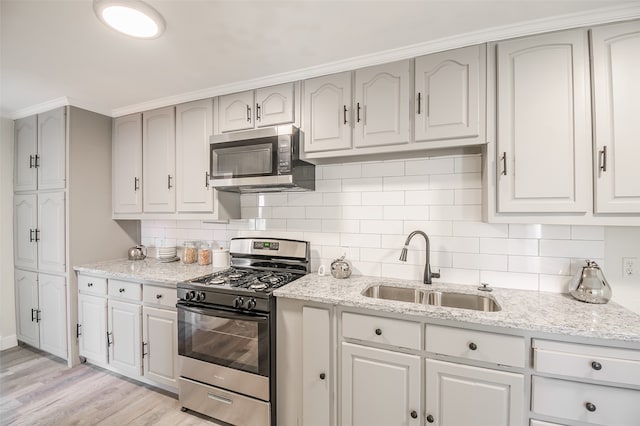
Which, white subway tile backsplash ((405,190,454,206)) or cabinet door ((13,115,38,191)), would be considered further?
cabinet door ((13,115,38,191))

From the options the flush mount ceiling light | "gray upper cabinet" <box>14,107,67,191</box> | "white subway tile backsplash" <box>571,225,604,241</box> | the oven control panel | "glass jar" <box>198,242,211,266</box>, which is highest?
the flush mount ceiling light

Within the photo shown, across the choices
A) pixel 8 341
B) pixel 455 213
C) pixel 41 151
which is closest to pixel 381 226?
pixel 455 213

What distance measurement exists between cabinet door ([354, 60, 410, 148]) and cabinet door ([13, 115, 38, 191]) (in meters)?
3.28

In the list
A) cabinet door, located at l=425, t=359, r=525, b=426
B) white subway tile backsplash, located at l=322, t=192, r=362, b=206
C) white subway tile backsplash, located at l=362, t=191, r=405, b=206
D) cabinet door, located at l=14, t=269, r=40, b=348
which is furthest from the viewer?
cabinet door, located at l=14, t=269, r=40, b=348

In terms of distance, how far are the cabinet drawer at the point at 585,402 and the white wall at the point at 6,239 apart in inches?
185

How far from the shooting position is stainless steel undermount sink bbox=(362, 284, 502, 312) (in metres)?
1.79

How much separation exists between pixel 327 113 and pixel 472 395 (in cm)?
187

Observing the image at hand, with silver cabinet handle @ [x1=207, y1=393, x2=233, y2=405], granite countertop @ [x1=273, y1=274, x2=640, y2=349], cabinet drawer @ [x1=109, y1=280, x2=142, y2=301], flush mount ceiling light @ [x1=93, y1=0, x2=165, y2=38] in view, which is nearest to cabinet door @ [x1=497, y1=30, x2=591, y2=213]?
granite countertop @ [x1=273, y1=274, x2=640, y2=349]

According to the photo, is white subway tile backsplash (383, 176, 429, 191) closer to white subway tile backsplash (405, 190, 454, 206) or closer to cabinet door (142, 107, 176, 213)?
white subway tile backsplash (405, 190, 454, 206)

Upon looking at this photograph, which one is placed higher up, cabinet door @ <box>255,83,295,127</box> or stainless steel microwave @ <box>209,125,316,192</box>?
cabinet door @ <box>255,83,295,127</box>

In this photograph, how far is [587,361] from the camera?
1.25 metres

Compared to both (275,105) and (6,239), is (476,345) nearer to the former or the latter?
(275,105)

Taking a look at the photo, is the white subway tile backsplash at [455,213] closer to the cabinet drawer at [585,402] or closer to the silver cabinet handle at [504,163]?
the silver cabinet handle at [504,163]

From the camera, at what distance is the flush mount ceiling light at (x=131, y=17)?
55.2 inches
